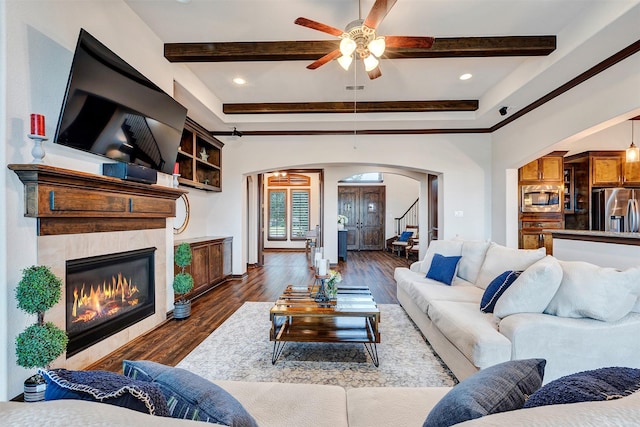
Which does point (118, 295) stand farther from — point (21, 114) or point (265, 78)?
point (265, 78)

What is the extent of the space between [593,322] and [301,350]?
2149 millimetres

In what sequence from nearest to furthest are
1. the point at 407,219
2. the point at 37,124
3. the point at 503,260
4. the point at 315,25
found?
1. the point at 37,124
2. the point at 315,25
3. the point at 503,260
4. the point at 407,219

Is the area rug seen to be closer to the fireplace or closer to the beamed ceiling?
the fireplace

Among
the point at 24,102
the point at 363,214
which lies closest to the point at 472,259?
the point at 24,102

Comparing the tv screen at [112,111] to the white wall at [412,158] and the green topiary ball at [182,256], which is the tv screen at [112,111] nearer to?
the green topiary ball at [182,256]

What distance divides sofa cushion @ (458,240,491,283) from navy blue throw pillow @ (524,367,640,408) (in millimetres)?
2853

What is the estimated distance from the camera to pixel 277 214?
1126 centimetres

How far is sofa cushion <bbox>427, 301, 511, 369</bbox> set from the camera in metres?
1.86

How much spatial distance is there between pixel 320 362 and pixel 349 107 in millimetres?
3922

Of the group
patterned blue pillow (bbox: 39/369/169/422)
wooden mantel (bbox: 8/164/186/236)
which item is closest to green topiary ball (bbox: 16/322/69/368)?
wooden mantel (bbox: 8/164/186/236)

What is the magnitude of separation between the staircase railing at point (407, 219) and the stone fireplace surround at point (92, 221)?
28.8ft

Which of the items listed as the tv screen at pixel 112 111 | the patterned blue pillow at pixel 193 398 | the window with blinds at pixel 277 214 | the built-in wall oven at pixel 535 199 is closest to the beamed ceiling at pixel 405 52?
the tv screen at pixel 112 111

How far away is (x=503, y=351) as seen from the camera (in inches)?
73.2

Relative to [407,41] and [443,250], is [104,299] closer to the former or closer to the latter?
[407,41]
